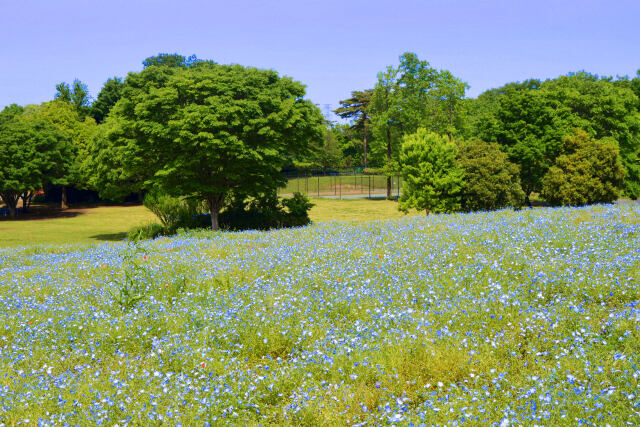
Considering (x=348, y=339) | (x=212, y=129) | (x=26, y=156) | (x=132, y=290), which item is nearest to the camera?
(x=348, y=339)

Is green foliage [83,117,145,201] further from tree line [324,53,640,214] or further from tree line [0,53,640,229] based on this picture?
tree line [324,53,640,214]

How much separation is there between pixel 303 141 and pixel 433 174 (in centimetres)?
1127

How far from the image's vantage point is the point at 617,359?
4949 millimetres

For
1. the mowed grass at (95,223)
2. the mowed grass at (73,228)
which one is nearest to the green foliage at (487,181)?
the mowed grass at (95,223)

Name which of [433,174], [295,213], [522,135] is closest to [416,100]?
[522,135]

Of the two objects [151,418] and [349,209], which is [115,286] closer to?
[151,418]

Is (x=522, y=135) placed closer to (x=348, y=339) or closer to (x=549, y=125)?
(x=549, y=125)

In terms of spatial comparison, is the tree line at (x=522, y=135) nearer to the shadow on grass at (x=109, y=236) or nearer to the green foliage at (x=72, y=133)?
the shadow on grass at (x=109, y=236)

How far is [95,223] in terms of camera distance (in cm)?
4834

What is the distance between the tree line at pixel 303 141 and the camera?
2741cm

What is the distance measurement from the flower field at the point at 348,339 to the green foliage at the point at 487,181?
24609mm

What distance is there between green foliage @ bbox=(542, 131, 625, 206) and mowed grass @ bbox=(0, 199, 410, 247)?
1403 centimetres

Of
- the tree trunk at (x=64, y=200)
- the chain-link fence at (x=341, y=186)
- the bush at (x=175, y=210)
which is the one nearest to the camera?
the bush at (x=175, y=210)

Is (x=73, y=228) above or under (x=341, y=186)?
under
